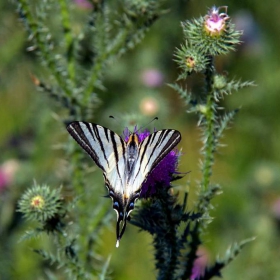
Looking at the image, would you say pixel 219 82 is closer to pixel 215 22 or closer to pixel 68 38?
pixel 215 22

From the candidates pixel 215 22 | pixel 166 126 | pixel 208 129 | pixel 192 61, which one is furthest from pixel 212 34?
pixel 166 126

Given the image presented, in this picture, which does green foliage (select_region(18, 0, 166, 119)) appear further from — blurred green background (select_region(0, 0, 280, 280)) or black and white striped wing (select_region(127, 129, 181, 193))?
black and white striped wing (select_region(127, 129, 181, 193))

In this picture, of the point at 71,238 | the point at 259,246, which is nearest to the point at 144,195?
the point at 71,238

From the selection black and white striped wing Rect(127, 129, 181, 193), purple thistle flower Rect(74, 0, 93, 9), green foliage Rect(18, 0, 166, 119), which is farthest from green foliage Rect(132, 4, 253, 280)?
purple thistle flower Rect(74, 0, 93, 9)

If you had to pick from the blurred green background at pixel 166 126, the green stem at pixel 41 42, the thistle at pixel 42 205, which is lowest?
the thistle at pixel 42 205

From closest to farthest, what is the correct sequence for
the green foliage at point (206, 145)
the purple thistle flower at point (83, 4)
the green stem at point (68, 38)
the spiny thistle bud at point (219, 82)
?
the green foliage at point (206, 145), the spiny thistle bud at point (219, 82), the green stem at point (68, 38), the purple thistle flower at point (83, 4)

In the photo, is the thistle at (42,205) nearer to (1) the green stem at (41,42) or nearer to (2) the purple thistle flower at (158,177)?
(2) the purple thistle flower at (158,177)

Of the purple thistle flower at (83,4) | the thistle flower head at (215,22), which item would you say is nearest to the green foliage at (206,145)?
the thistle flower head at (215,22)
